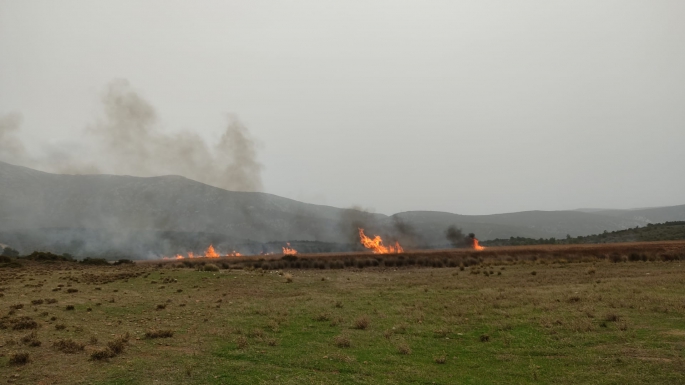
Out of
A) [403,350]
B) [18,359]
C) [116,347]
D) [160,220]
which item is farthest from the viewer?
[160,220]

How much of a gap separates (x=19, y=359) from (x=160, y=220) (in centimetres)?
12895

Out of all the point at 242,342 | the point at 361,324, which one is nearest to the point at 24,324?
the point at 242,342

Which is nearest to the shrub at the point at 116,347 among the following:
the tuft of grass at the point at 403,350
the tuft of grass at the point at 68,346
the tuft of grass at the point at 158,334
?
the tuft of grass at the point at 68,346

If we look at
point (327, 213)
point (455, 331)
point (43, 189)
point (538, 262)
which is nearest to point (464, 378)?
point (455, 331)

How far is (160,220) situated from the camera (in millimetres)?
128125

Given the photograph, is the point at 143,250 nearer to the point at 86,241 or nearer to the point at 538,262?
the point at 86,241

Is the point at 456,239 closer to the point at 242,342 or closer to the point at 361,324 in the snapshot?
the point at 361,324

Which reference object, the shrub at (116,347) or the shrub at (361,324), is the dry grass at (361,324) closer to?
the shrub at (361,324)

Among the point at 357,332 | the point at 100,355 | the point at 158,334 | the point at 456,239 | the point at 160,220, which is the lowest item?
the point at 357,332

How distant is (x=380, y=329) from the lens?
48.1ft

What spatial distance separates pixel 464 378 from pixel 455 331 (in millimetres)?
4782

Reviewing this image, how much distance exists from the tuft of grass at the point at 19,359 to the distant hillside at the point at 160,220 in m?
71.4

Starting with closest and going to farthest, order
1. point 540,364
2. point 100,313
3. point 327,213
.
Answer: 1. point 540,364
2. point 100,313
3. point 327,213

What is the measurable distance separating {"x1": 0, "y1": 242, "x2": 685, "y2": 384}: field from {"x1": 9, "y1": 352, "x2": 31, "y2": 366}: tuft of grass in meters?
0.03
